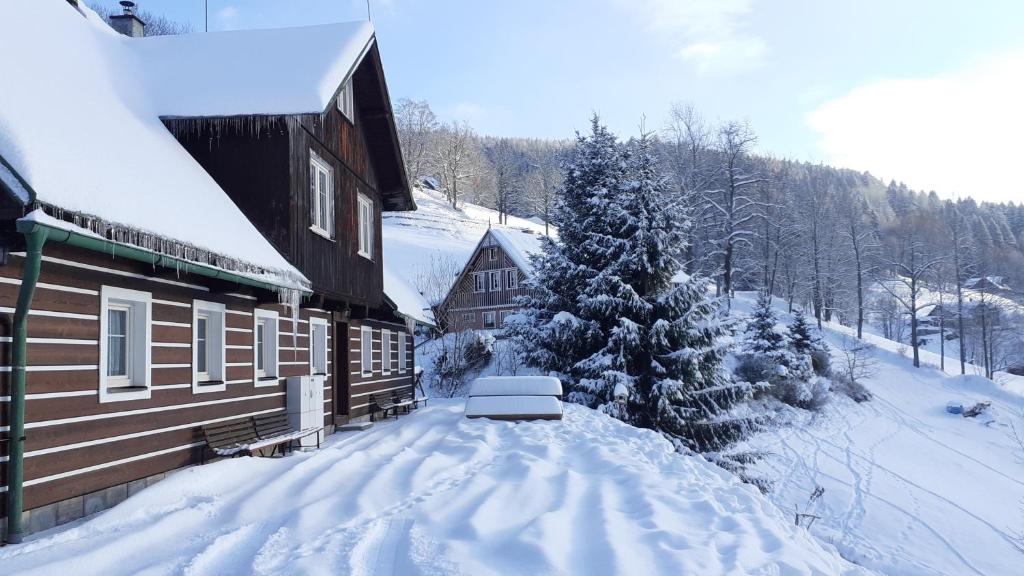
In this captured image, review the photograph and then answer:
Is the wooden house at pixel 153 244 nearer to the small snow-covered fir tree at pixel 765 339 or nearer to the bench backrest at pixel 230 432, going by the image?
the bench backrest at pixel 230 432

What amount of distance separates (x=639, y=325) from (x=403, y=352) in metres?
7.14

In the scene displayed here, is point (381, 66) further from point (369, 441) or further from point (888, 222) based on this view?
point (888, 222)

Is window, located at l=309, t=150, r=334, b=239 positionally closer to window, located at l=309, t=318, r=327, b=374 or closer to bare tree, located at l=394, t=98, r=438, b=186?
window, located at l=309, t=318, r=327, b=374

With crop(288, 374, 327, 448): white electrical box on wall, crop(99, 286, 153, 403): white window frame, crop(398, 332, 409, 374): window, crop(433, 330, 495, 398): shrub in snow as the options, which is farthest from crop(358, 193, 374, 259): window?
crop(433, 330, 495, 398): shrub in snow

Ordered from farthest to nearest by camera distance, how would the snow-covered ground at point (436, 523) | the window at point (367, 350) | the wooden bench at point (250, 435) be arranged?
the window at point (367, 350) → the wooden bench at point (250, 435) → the snow-covered ground at point (436, 523)

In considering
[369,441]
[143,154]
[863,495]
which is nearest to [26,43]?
[143,154]

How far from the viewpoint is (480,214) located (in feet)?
258

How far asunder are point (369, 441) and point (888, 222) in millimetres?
Result: 102072

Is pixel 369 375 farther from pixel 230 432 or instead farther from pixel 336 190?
pixel 230 432

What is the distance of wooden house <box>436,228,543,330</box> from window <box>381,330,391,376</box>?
62.0 feet

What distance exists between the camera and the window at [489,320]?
134 feet

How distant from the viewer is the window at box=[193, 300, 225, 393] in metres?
9.34

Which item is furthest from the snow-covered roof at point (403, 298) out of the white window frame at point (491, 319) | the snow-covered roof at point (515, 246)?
the white window frame at point (491, 319)

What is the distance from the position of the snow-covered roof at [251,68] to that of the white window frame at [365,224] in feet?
10.7
